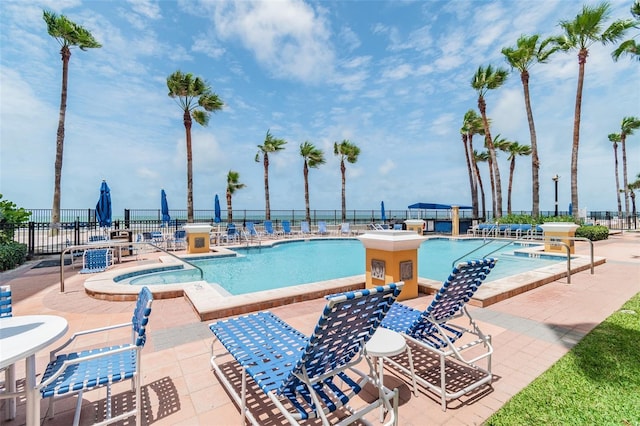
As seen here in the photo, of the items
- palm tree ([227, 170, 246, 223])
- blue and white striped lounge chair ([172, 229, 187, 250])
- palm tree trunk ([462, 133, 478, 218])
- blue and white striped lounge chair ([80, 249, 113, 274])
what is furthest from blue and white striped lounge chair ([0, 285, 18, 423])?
palm tree trunk ([462, 133, 478, 218])

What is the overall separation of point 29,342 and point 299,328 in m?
2.78

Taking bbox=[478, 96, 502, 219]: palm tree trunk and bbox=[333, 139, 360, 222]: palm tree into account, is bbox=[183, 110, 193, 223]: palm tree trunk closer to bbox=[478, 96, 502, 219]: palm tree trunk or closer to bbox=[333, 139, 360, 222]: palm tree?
bbox=[333, 139, 360, 222]: palm tree

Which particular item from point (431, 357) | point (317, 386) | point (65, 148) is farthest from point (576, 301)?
point (65, 148)

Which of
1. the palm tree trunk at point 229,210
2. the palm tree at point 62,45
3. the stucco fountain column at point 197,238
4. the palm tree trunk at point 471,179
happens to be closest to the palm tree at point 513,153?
the palm tree trunk at point 471,179

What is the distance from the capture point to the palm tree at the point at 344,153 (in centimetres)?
2639

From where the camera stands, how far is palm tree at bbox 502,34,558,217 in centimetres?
1703

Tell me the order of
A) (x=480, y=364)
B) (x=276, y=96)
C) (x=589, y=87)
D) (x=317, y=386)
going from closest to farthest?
(x=317, y=386), (x=480, y=364), (x=589, y=87), (x=276, y=96)

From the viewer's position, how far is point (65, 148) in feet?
50.3

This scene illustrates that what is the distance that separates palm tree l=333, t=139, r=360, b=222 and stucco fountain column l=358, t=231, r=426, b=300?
21086 millimetres

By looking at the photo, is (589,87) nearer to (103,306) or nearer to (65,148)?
(103,306)

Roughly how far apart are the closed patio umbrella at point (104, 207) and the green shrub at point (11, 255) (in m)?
2.39

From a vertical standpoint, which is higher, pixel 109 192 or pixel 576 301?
pixel 109 192

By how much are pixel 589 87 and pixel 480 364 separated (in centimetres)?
2057

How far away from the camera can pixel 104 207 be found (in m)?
9.84
